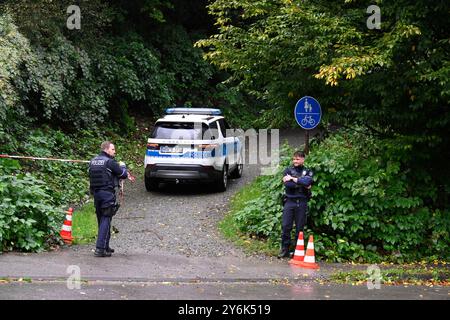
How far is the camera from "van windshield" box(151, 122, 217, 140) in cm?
1520

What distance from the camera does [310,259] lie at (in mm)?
10219

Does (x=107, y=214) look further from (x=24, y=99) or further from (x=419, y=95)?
(x=24, y=99)

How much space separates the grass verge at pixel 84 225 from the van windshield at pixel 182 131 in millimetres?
2383

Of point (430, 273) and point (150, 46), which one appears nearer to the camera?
point (430, 273)

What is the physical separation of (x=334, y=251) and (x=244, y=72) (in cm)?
378

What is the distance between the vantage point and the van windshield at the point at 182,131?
15195 millimetres

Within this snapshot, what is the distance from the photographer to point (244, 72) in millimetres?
12305

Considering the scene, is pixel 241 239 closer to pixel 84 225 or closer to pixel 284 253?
pixel 284 253

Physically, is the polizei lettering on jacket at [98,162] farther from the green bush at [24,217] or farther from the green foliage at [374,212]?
the green foliage at [374,212]

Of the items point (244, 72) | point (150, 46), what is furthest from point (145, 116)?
point (244, 72)

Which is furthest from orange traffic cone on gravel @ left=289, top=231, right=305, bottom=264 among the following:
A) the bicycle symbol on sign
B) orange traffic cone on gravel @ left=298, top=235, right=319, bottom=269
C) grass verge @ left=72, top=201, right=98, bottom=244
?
grass verge @ left=72, top=201, right=98, bottom=244

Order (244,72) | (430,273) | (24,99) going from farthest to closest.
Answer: (24,99)
(244,72)
(430,273)

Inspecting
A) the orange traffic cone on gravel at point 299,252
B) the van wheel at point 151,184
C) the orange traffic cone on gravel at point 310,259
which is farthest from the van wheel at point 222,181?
the orange traffic cone on gravel at point 310,259

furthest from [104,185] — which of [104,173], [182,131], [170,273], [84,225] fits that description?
[182,131]
